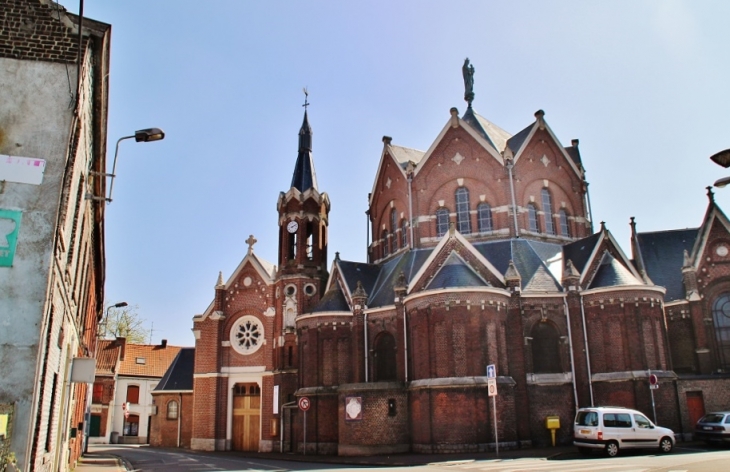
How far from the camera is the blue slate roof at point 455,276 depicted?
29.9 m

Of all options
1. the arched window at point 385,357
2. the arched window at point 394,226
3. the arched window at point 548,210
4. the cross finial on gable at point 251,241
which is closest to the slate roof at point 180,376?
the cross finial on gable at point 251,241

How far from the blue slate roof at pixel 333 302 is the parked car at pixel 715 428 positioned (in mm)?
17999

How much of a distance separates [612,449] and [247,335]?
83.7 ft

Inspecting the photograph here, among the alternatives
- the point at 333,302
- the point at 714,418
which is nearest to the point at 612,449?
the point at 714,418

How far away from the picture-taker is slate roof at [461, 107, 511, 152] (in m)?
39.3

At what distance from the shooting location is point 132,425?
201ft

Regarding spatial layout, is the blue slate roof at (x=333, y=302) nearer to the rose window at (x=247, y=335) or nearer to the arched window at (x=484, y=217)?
the rose window at (x=247, y=335)

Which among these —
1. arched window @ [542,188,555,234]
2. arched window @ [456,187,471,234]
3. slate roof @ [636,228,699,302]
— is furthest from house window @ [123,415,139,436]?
slate roof @ [636,228,699,302]

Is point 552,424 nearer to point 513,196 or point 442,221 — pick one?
point 513,196

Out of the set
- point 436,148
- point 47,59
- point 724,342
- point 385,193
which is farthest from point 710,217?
point 47,59

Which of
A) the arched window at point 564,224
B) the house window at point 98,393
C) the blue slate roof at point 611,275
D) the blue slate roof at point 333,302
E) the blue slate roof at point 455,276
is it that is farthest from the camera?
the house window at point 98,393

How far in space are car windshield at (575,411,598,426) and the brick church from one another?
4230 mm

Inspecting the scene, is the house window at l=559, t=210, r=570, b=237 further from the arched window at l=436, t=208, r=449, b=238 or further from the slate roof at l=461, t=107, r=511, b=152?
the arched window at l=436, t=208, r=449, b=238

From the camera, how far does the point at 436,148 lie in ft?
127
